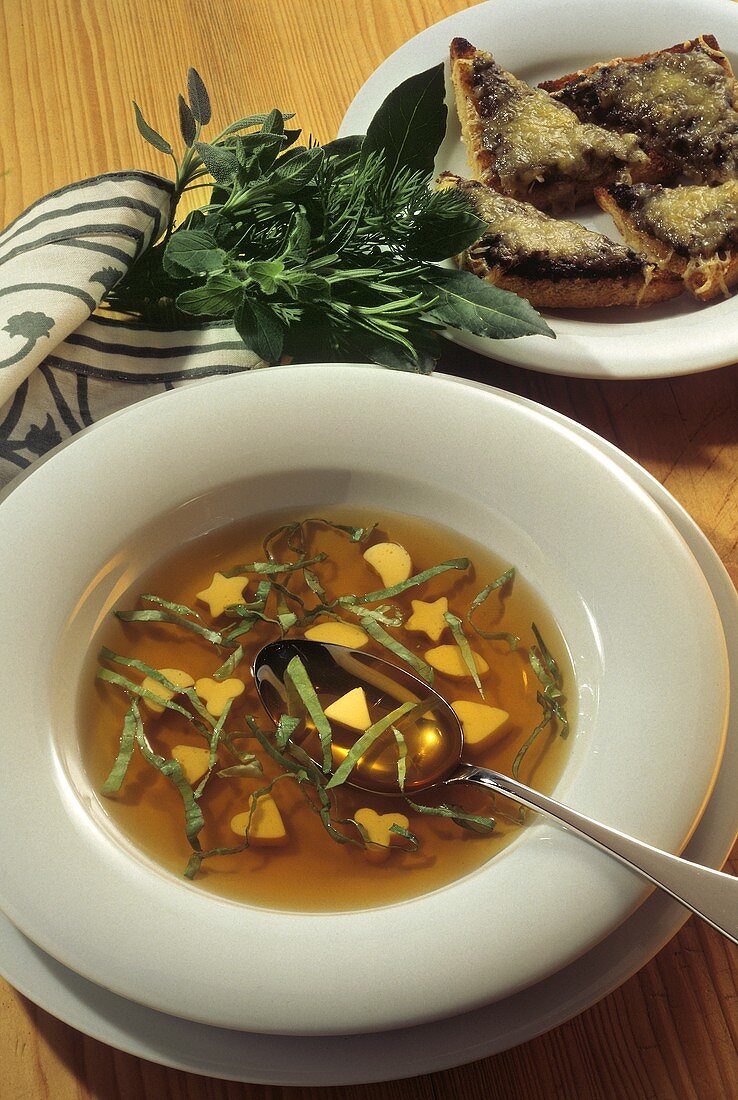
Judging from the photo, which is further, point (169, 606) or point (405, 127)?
point (405, 127)

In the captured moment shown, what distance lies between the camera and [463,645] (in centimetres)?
85

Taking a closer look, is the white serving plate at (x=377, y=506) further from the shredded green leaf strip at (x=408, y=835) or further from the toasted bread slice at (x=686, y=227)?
the toasted bread slice at (x=686, y=227)

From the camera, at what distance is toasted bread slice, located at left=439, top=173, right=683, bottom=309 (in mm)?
1118

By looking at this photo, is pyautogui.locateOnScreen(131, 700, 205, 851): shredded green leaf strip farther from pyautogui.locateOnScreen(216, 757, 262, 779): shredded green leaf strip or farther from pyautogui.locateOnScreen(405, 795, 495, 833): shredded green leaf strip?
Answer: pyautogui.locateOnScreen(405, 795, 495, 833): shredded green leaf strip

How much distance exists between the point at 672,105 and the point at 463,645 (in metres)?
0.97

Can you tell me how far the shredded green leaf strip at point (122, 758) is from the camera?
0.77m

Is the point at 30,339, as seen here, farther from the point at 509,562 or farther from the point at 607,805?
the point at 607,805

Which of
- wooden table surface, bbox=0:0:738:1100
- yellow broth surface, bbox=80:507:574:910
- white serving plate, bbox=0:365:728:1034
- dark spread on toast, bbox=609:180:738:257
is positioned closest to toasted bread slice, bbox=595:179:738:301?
dark spread on toast, bbox=609:180:738:257

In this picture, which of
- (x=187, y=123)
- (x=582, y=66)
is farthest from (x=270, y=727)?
(x=582, y=66)

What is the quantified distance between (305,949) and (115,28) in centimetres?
148

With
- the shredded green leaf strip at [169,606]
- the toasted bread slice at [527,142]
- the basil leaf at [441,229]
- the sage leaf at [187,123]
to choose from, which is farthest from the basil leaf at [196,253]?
the toasted bread slice at [527,142]

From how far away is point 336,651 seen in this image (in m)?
0.85

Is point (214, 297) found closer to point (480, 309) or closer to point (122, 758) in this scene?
point (480, 309)

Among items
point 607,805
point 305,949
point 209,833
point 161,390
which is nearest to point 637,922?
point 607,805
